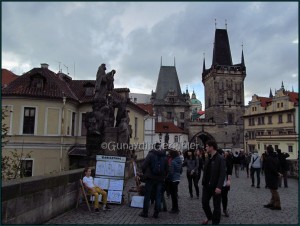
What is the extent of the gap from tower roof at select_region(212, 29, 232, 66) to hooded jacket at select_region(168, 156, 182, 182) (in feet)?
263

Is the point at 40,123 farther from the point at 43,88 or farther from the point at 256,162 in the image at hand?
the point at 256,162

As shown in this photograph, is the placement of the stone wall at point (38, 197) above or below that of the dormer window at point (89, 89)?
below

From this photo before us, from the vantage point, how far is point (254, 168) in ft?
46.8

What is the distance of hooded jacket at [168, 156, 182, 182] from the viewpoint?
28.2 feet

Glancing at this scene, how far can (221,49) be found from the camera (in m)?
89.9

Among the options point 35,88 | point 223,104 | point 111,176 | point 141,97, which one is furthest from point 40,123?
point 141,97

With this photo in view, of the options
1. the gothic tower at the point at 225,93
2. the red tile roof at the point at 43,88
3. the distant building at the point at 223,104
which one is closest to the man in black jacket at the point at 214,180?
the red tile roof at the point at 43,88

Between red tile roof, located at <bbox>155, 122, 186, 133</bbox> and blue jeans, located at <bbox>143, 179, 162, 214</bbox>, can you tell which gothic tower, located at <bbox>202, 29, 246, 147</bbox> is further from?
blue jeans, located at <bbox>143, 179, 162, 214</bbox>

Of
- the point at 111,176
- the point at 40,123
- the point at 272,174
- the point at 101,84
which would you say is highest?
the point at 101,84

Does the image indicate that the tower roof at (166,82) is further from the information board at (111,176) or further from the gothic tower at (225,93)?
the information board at (111,176)

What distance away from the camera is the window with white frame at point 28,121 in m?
26.2

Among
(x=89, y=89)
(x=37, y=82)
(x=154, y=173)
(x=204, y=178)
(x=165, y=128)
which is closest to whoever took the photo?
(x=204, y=178)

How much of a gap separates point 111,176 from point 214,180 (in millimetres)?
3755

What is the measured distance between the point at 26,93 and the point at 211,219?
23.0m
